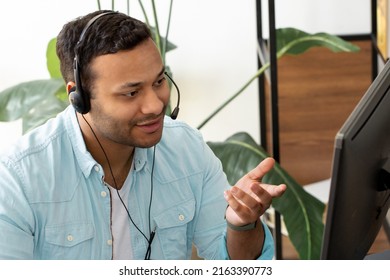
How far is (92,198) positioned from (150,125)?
176 mm

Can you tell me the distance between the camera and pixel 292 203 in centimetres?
226

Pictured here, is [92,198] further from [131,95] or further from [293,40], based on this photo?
[293,40]

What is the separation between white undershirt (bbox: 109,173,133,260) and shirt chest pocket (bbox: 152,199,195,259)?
0.06 m

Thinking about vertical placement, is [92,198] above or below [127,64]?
below

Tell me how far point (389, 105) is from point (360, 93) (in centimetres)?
167

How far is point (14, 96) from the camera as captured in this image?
7.57 feet

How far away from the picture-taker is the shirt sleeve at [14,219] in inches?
55.3

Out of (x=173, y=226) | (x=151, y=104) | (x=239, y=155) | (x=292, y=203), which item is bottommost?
(x=292, y=203)

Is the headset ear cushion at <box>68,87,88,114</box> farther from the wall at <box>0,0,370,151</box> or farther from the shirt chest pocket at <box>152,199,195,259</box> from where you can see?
the wall at <box>0,0,370,151</box>

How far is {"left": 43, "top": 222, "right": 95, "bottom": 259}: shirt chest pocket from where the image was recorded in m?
1.50

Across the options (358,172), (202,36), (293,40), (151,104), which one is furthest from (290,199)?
A: (358,172)
